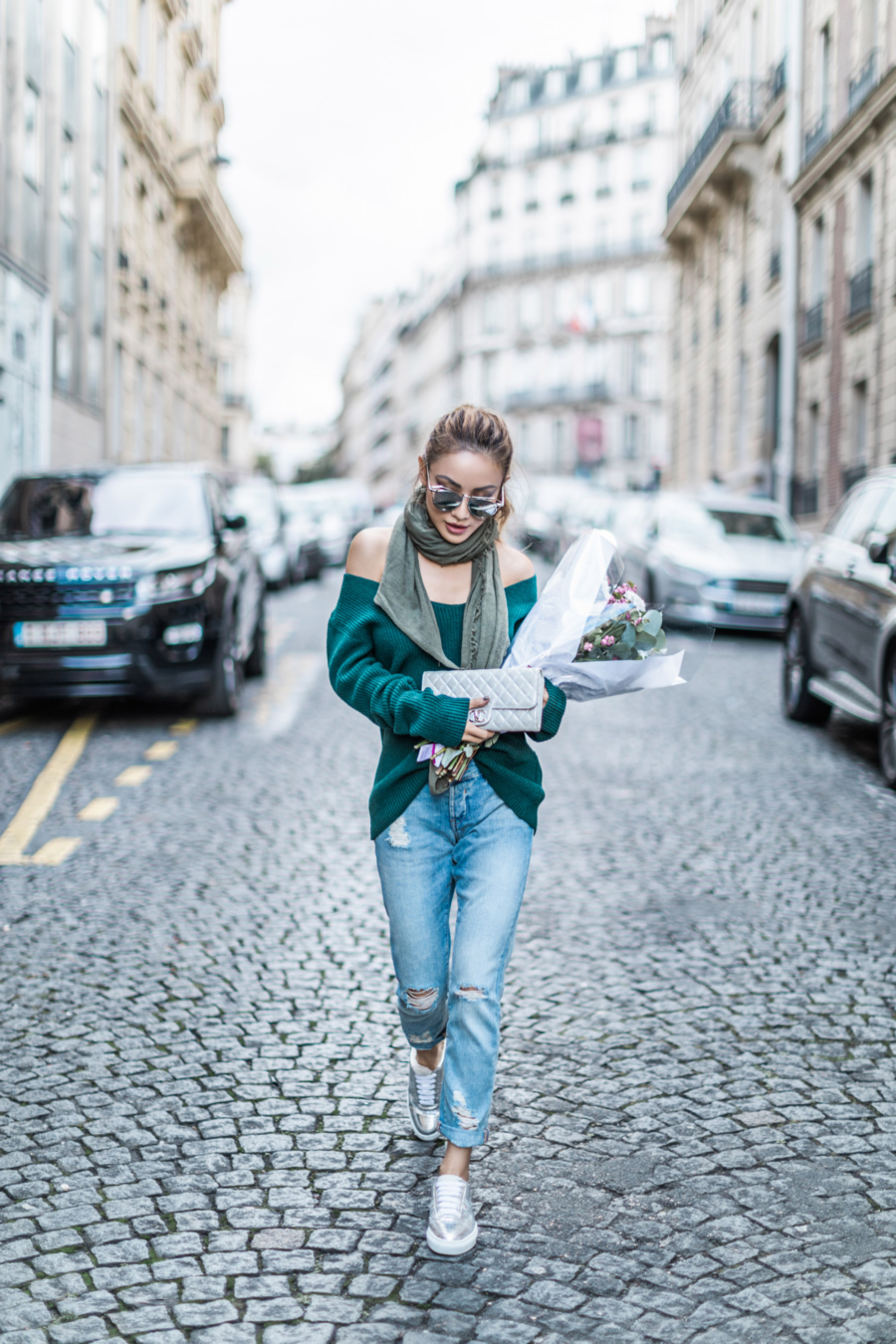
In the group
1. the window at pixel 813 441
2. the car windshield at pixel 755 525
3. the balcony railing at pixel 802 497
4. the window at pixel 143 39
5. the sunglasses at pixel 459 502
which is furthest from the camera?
the window at pixel 143 39

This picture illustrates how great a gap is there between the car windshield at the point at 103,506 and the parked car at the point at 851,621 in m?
4.26

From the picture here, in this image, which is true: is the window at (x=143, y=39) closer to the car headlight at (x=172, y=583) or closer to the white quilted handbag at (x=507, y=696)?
the car headlight at (x=172, y=583)

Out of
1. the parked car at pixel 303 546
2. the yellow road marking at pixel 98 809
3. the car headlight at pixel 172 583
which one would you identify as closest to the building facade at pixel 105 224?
the parked car at pixel 303 546

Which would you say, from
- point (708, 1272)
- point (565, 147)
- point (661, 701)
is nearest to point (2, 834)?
point (708, 1272)

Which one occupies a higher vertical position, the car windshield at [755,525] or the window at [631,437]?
the window at [631,437]

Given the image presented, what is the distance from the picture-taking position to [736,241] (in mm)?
34531

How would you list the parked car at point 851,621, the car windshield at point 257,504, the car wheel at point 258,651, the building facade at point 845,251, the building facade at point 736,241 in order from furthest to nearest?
the building facade at point 736,241 → the building facade at point 845,251 → the car windshield at point 257,504 → the car wheel at point 258,651 → the parked car at point 851,621

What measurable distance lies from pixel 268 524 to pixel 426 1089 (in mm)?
19764

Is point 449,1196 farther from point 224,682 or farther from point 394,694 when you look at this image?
point 224,682

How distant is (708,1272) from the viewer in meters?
2.90

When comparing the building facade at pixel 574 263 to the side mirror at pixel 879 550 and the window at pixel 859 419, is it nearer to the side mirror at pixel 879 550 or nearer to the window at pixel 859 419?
the window at pixel 859 419

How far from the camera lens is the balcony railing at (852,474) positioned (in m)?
23.6

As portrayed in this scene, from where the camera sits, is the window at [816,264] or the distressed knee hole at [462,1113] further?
the window at [816,264]

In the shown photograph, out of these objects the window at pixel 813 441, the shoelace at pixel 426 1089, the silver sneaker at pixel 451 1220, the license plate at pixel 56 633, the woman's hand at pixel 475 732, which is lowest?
the silver sneaker at pixel 451 1220
